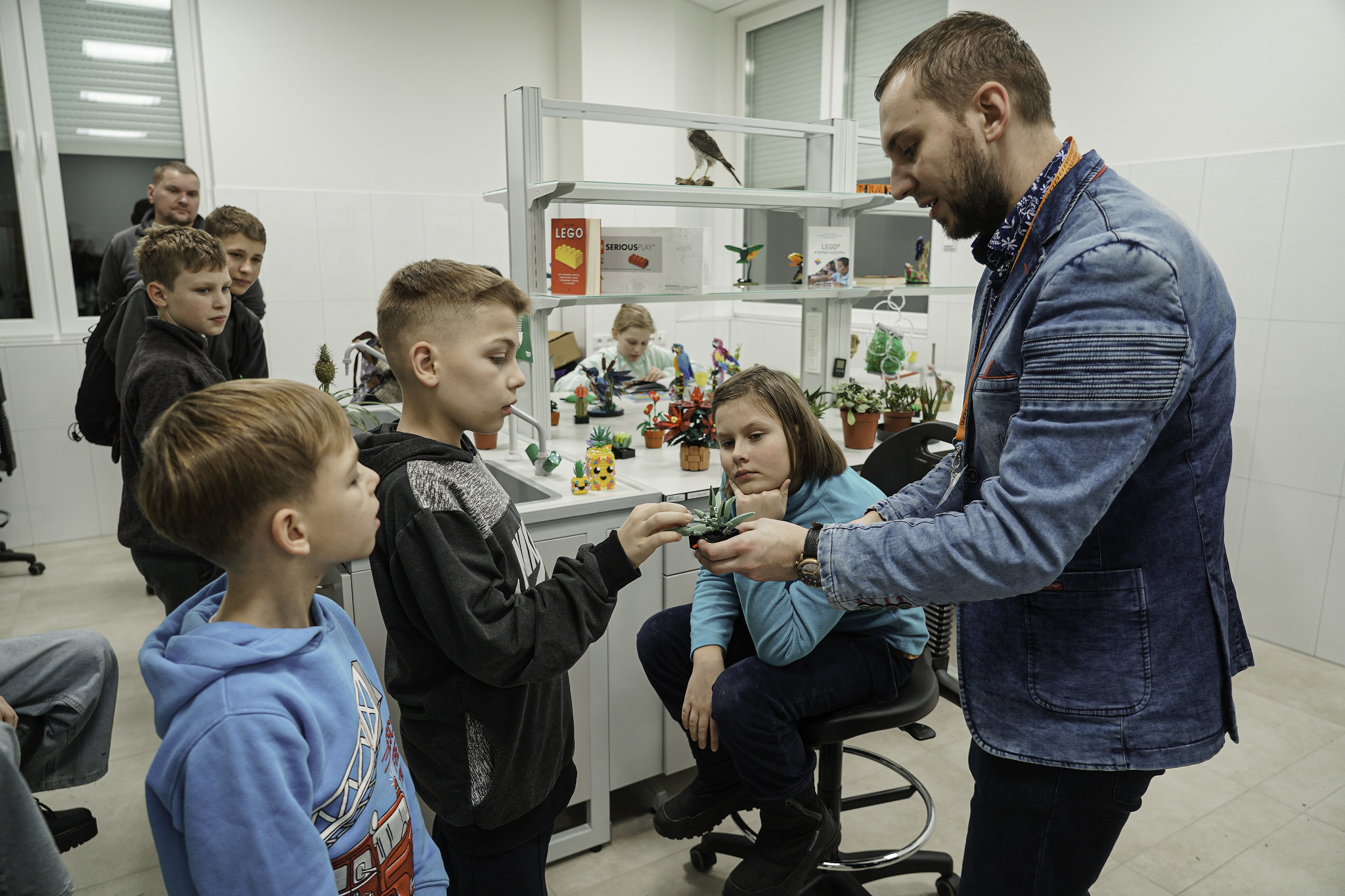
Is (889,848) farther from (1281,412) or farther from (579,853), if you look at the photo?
(1281,412)

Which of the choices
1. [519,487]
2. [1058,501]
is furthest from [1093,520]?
[519,487]

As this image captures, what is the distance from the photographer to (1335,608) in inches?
120

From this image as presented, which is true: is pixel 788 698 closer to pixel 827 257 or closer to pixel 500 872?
pixel 500 872

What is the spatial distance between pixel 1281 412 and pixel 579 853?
2.83 metres

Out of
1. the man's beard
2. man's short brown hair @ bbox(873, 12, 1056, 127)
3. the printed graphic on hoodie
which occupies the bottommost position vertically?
the printed graphic on hoodie

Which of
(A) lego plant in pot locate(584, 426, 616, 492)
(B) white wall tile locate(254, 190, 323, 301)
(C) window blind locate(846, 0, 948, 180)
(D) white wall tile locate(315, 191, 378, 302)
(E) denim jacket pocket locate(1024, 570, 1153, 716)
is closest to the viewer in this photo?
(E) denim jacket pocket locate(1024, 570, 1153, 716)

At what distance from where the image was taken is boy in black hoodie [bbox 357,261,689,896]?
115cm

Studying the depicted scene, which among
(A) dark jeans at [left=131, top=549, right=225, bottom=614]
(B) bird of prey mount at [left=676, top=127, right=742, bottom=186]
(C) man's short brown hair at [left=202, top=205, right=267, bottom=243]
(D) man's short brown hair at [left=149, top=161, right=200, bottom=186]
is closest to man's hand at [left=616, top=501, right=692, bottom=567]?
(A) dark jeans at [left=131, top=549, right=225, bottom=614]

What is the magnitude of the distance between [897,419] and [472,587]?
2.03m

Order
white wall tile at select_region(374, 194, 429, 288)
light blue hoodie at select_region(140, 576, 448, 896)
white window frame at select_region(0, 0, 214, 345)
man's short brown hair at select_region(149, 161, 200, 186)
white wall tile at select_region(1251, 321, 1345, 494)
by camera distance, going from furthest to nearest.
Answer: white wall tile at select_region(374, 194, 429, 288)
white window frame at select_region(0, 0, 214, 345)
man's short brown hair at select_region(149, 161, 200, 186)
white wall tile at select_region(1251, 321, 1345, 494)
light blue hoodie at select_region(140, 576, 448, 896)

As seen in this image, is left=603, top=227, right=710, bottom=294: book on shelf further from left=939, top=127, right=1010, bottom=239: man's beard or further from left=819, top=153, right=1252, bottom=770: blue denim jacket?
left=819, top=153, right=1252, bottom=770: blue denim jacket

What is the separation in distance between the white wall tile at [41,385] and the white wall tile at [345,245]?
4.03ft

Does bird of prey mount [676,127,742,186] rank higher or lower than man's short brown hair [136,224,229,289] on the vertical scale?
higher

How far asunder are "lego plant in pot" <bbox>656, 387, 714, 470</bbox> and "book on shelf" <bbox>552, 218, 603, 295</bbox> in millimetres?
459
